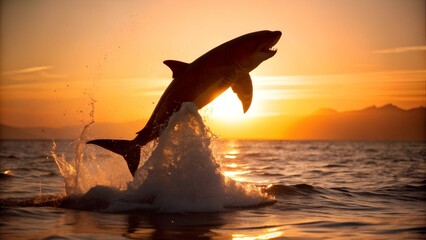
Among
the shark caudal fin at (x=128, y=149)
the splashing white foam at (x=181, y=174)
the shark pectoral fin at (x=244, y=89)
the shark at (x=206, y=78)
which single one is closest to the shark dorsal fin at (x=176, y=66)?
the shark at (x=206, y=78)

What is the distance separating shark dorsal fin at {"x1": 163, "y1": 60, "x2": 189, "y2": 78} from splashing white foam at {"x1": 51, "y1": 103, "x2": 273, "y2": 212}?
0.84 meters

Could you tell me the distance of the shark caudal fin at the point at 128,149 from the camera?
11.6 meters

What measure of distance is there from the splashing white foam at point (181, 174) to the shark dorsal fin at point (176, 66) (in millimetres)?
845

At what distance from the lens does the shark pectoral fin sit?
11859 millimetres

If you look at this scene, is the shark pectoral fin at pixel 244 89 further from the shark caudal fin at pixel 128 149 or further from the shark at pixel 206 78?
the shark caudal fin at pixel 128 149

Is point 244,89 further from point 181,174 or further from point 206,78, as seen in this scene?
point 181,174

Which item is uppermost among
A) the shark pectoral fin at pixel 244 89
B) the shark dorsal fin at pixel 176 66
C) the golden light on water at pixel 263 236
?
the shark dorsal fin at pixel 176 66

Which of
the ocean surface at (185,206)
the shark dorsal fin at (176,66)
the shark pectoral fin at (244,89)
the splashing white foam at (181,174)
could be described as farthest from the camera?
the shark pectoral fin at (244,89)

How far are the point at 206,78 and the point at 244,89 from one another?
125 cm

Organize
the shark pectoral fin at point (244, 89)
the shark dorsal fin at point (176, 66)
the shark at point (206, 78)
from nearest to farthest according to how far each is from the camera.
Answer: the shark at point (206, 78)
the shark dorsal fin at point (176, 66)
the shark pectoral fin at point (244, 89)

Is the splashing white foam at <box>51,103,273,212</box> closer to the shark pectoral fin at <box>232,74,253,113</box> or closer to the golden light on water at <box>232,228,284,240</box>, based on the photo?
the shark pectoral fin at <box>232,74,253,113</box>

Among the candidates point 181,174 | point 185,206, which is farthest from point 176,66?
point 185,206

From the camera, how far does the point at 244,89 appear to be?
11922 millimetres

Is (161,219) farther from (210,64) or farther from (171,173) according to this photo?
(210,64)
